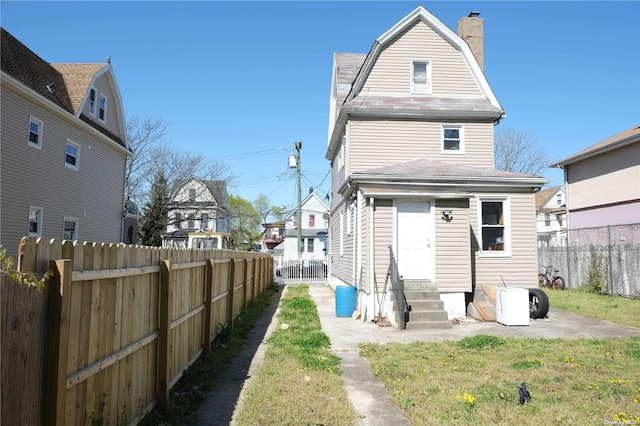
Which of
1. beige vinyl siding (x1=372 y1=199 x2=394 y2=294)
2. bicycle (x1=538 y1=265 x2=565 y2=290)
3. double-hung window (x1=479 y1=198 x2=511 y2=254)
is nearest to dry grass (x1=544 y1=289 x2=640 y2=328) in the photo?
bicycle (x1=538 y1=265 x2=565 y2=290)

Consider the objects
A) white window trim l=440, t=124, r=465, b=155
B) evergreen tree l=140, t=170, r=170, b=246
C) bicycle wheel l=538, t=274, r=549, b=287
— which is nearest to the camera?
white window trim l=440, t=124, r=465, b=155

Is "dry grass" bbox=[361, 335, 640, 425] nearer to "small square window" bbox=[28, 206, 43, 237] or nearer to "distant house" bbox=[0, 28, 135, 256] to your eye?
"distant house" bbox=[0, 28, 135, 256]

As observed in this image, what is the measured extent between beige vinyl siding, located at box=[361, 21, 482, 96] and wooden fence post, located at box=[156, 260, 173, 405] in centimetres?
1167

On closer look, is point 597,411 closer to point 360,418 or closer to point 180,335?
point 360,418

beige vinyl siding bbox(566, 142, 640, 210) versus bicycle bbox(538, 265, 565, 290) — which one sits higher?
beige vinyl siding bbox(566, 142, 640, 210)

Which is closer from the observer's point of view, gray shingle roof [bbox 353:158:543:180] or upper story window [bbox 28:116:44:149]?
gray shingle roof [bbox 353:158:543:180]

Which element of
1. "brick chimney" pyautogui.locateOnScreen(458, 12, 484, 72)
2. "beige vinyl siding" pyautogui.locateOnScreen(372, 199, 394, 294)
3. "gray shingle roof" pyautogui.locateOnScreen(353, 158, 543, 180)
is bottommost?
"beige vinyl siding" pyautogui.locateOnScreen(372, 199, 394, 294)

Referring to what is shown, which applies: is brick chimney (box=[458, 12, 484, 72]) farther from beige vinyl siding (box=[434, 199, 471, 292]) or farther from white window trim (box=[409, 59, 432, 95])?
beige vinyl siding (box=[434, 199, 471, 292])

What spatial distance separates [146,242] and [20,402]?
1231 inches

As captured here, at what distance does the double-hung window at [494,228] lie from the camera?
1271 centimetres

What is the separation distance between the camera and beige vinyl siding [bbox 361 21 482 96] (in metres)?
15.0

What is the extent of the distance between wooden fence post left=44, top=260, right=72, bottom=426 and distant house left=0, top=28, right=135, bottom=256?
514 inches

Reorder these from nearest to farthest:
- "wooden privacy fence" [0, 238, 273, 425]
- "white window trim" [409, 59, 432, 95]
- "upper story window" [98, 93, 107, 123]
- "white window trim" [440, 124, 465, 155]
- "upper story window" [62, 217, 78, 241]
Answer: "wooden privacy fence" [0, 238, 273, 425] < "white window trim" [440, 124, 465, 155] < "white window trim" [409, 59, 432, 95] < "upper story window" [62, 217, 78, 241] < "upper story window" [98, 93, 107, 123]

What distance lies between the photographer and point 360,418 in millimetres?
4688
